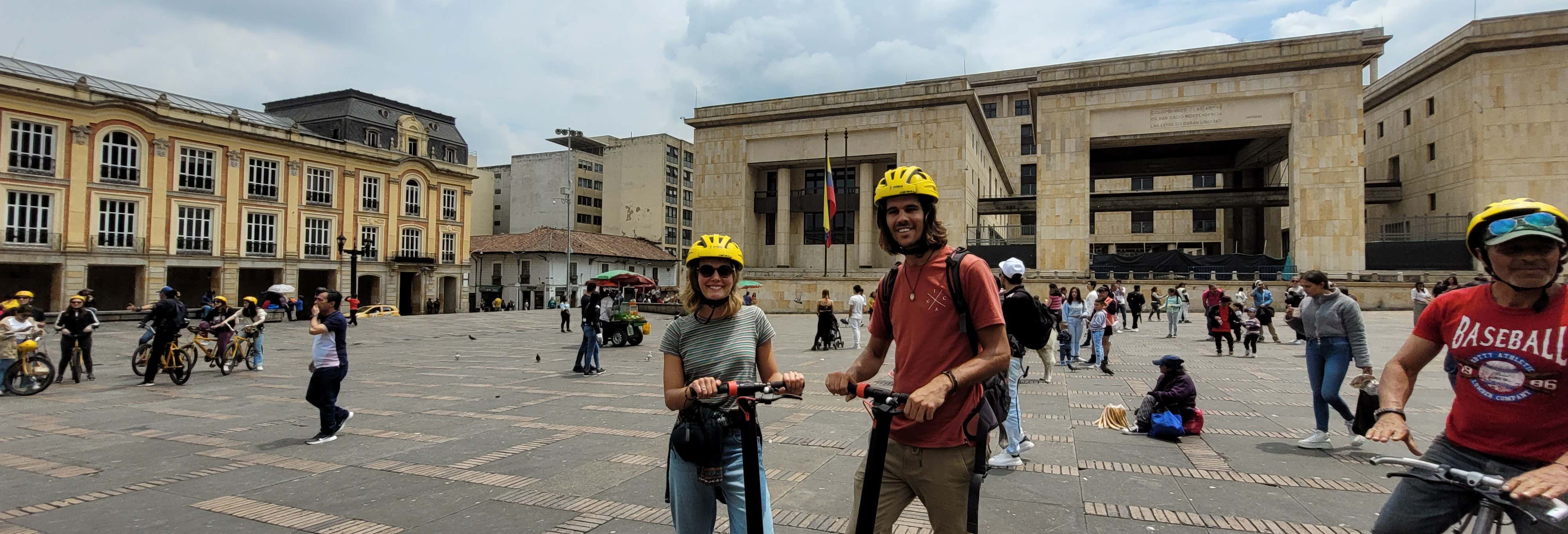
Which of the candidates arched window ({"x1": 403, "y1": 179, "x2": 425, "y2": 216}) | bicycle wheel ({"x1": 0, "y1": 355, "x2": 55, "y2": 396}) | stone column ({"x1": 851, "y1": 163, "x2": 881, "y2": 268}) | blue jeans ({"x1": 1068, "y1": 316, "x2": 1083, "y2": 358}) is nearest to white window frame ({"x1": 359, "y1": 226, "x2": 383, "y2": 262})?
arched window ({"x1": 403, "y1": 179, "x2": 425, "y2": 216})

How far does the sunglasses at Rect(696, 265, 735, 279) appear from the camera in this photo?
9.58ft

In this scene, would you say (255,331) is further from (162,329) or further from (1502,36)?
(1502,36)

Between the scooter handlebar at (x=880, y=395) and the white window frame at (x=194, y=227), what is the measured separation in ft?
142

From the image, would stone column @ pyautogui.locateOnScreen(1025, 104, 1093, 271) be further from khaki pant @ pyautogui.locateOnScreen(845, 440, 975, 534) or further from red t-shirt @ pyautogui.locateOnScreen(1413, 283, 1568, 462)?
khaki pant @ pyautogui.locateOnScreen(845, 440, 975, 534)

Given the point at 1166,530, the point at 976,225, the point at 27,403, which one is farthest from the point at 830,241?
the point at 1166,530

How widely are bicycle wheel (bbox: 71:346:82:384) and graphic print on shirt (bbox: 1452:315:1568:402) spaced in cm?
1665

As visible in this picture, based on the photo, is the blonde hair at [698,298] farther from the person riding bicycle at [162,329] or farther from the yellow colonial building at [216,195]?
the yellow colonial building at [216,195]

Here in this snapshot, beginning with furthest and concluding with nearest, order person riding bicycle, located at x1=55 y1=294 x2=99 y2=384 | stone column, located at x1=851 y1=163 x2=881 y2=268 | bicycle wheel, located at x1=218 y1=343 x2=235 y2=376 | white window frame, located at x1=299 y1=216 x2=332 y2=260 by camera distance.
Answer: stone column, located at x1=851 y1=163 x2=881 y2=268 → white window frame, located at x1=299 y1=216 x2=332 y2=260 → bicycle wheel, located at x1=218 y1=343 x2=235 y2=376 → person riding bicycle, located at x1=55 y1=294 x2=99 y2=384

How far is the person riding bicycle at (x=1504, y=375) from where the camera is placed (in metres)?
2.28

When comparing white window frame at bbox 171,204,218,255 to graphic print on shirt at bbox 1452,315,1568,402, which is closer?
graphic print on shirt at bbox 1452,315,1568,402

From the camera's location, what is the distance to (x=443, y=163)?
153 feet

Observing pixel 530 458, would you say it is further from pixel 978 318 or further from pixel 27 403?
pixel 27 403

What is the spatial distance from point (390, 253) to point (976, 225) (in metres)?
36.4

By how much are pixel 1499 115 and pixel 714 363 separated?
147 ft
